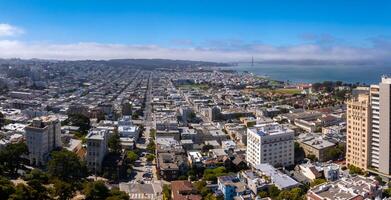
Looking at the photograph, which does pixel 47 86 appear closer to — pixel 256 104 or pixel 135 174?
pixel 256 104

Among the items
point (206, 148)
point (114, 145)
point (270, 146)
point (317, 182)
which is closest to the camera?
point (317, 182)

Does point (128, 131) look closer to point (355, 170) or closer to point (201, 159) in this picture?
point (201, 159)

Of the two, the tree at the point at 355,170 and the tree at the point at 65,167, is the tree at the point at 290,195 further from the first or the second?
the tree at the point at 65,167

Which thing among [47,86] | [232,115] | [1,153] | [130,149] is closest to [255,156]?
[130,149]

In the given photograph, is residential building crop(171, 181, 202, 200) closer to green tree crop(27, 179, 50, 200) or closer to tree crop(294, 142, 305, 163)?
green tree crop(27, 179, 50, 200)

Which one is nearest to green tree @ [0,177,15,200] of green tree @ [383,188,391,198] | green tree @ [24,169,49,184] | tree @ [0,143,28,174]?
green tree @ [24,169,49,184]

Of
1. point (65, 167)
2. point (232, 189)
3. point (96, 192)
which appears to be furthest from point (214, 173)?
point (65, 167)
